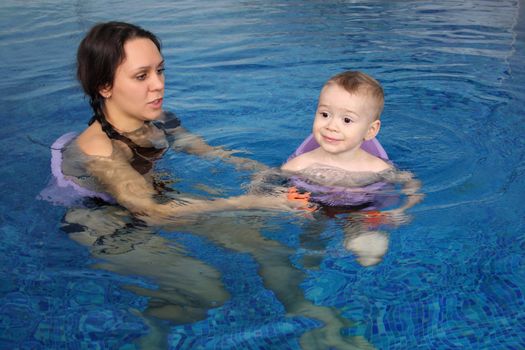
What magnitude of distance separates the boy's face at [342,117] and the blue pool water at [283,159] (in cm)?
51

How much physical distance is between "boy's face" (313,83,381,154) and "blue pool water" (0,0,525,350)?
0.51 meters

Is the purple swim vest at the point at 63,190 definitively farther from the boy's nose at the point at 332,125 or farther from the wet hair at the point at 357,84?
the wet hair at the point at 357,84

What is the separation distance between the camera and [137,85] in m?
3.27

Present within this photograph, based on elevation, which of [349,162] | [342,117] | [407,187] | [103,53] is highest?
[103,53]

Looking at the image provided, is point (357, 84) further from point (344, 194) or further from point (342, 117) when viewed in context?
point (344, 194)

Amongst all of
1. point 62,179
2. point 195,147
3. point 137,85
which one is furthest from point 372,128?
point 62,179

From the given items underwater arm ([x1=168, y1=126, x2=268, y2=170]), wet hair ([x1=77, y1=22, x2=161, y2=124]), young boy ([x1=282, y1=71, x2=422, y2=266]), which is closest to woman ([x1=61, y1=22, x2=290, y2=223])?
wet hair ([x1=77, y1=22, x2=161, y2=124])

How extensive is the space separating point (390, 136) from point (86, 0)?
7511 mm

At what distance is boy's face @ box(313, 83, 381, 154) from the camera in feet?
11.1

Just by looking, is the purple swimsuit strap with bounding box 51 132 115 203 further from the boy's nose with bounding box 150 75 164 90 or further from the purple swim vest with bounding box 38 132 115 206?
the boy's nose with bounding box 150 75 164 90

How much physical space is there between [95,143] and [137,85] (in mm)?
375

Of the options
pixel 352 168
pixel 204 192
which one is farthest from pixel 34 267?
pixel 352 168

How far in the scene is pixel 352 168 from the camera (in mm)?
3627

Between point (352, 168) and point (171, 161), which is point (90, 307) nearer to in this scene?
point (171, 161)
